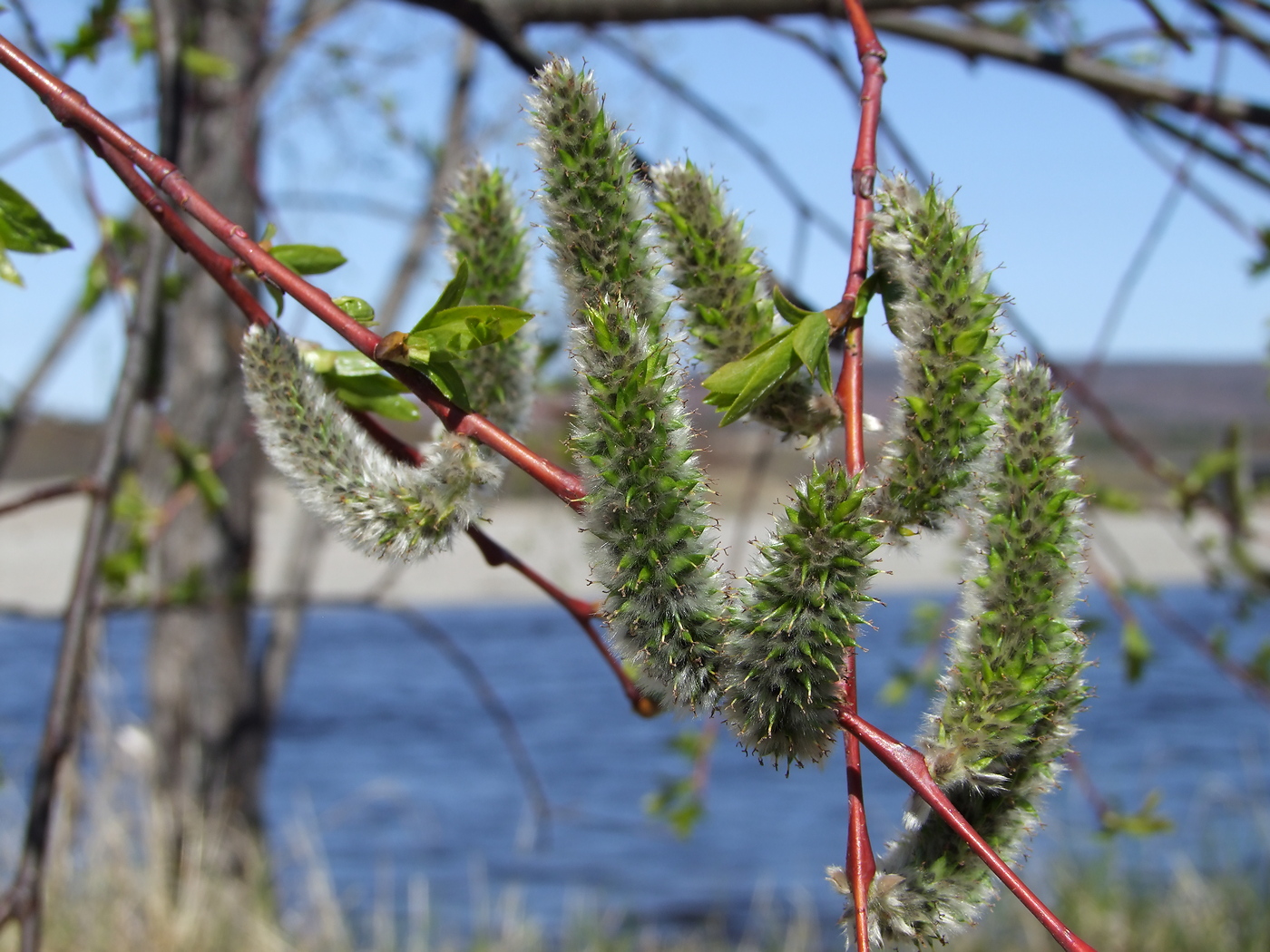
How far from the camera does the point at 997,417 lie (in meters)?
0.93

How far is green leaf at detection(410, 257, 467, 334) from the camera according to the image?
96 cm

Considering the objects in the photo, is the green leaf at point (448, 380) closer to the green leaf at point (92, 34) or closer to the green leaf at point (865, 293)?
the green leaf at point (865, 293)

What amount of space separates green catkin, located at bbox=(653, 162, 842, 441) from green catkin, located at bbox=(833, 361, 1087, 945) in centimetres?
19

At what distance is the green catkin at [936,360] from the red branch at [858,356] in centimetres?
4

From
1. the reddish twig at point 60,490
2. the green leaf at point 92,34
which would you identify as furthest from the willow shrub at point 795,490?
the green leaf at point 92,34

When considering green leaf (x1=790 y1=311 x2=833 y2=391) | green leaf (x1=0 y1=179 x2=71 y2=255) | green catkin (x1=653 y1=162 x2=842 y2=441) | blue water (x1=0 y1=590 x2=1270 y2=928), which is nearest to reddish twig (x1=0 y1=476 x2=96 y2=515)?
green leaf (x1=0 y1=179 x2=71 y2=255)

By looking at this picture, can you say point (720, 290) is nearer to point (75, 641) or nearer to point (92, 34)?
point (75, 641)

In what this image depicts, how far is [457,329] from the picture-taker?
953 millimetres

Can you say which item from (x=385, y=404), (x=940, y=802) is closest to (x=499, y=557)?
(x=385, y=404)

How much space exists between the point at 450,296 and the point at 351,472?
0.54ft

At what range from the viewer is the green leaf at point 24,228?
131 cm

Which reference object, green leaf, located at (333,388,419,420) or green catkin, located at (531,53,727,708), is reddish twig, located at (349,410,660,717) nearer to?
green leaf, located at (333,388,419,420)

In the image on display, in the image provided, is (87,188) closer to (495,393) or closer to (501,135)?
(495,393)

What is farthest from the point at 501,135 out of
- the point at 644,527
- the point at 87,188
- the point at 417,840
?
the point at 417,840
